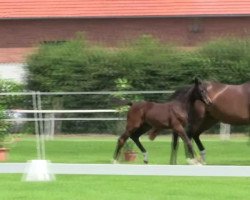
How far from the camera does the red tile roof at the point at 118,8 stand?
113 feet

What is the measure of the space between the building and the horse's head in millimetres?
15330

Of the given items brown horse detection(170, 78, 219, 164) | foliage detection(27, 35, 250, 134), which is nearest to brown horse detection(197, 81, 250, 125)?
brown horse detection(170, 78, 219, 164)

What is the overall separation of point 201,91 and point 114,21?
16.7 m

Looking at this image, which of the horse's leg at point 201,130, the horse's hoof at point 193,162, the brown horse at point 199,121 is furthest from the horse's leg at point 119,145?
the horse's leg at point 201,130

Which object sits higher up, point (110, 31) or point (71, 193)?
point (71, 193)

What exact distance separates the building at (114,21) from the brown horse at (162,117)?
15495 mm

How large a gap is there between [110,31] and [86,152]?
42.2 feet

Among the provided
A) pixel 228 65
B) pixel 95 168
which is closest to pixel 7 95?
pixel 228 65

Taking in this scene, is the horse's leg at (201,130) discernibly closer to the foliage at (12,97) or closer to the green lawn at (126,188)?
the green lawn at (126,188)

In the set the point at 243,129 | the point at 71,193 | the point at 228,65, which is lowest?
the point at 243,129

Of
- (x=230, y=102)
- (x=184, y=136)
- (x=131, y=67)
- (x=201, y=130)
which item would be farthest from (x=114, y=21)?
(x=184, y=136)

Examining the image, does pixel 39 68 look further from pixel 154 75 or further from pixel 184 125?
pixel 184 125

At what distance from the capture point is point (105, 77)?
2862cm

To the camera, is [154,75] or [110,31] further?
[110,31]
